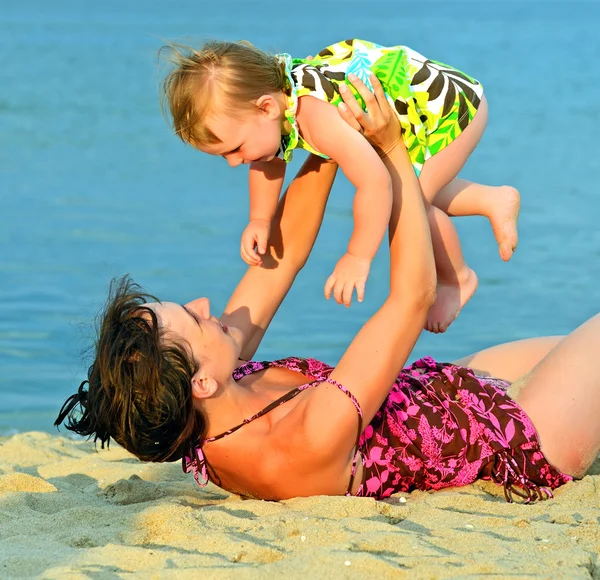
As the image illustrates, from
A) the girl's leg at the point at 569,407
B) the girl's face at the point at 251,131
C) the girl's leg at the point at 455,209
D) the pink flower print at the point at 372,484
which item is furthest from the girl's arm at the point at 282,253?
the girl's leg at the point at 569,407

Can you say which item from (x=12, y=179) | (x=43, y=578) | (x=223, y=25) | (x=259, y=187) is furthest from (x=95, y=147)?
(x=223, y=25)

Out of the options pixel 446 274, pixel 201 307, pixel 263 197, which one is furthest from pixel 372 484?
pixel 263 197

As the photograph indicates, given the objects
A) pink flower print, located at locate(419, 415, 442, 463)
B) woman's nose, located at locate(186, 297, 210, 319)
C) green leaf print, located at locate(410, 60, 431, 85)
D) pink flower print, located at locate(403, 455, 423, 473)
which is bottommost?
pink flower print, located at locate(403, 455, 423, 473)

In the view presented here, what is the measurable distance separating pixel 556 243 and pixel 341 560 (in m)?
7.29

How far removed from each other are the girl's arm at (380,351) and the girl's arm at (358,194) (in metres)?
0.08

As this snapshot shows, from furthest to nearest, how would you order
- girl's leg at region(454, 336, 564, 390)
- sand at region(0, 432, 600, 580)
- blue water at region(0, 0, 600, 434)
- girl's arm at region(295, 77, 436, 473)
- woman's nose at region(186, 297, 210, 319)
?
blue water at region(0, 0, 600, 434), girl's leg at region(454, 336, 564, 390), woman's nose at region(186, 297, 210, 319), girl's arm at region(295, 77, 436, 473), sand at region(0, 432, 600, 580)

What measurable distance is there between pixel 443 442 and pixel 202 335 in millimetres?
947

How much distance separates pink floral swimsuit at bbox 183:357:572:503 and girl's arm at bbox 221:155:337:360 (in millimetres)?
245

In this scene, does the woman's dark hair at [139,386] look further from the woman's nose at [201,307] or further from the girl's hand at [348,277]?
the girl's hand at [348,277]

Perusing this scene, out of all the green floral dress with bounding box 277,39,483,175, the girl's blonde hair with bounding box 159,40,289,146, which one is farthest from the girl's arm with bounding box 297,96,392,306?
the girl's blonde hair with bounding box 159,40,289,146

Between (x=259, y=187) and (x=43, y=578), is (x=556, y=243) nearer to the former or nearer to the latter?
(x=259, y=187)

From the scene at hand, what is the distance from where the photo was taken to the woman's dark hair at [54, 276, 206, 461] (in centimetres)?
358

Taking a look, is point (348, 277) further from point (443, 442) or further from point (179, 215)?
point (179, 215)

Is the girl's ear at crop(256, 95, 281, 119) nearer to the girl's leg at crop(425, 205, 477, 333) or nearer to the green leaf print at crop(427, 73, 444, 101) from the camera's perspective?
the green leaf print at crop(427, 73, 444, 101)
